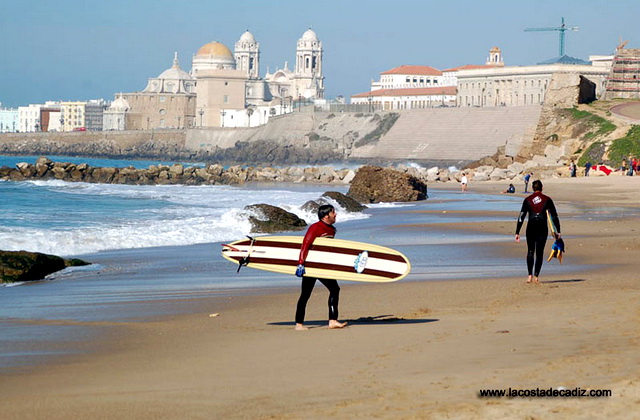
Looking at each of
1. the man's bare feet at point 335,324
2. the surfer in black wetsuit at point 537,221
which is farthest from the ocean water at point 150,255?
the man's bare feet at point 335,324

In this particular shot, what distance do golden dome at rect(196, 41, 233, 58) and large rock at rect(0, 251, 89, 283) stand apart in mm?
159789

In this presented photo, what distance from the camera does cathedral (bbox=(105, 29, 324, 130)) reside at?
472 ft

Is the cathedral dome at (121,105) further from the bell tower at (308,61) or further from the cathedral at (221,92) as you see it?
the bell tower at (308,61)

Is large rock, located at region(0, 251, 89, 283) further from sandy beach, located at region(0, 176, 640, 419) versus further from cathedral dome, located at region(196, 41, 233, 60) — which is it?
cathedral dome, located at region(196, 41, 233, 60)

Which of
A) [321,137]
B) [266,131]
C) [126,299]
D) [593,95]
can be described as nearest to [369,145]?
→ [321,137]

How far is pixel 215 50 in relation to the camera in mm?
171125

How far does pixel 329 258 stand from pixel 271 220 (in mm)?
12266

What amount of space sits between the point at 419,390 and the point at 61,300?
554 cm

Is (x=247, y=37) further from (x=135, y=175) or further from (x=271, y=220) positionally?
(x=271, y=220)

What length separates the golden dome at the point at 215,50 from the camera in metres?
170

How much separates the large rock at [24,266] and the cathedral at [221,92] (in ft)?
425

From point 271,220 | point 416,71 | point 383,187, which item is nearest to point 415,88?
point 416,71

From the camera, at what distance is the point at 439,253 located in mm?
14867

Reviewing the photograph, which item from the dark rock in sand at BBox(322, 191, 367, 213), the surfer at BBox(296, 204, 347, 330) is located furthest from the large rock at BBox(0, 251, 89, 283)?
the dark rock in sand at BBox(322, 191, 367, 213)
